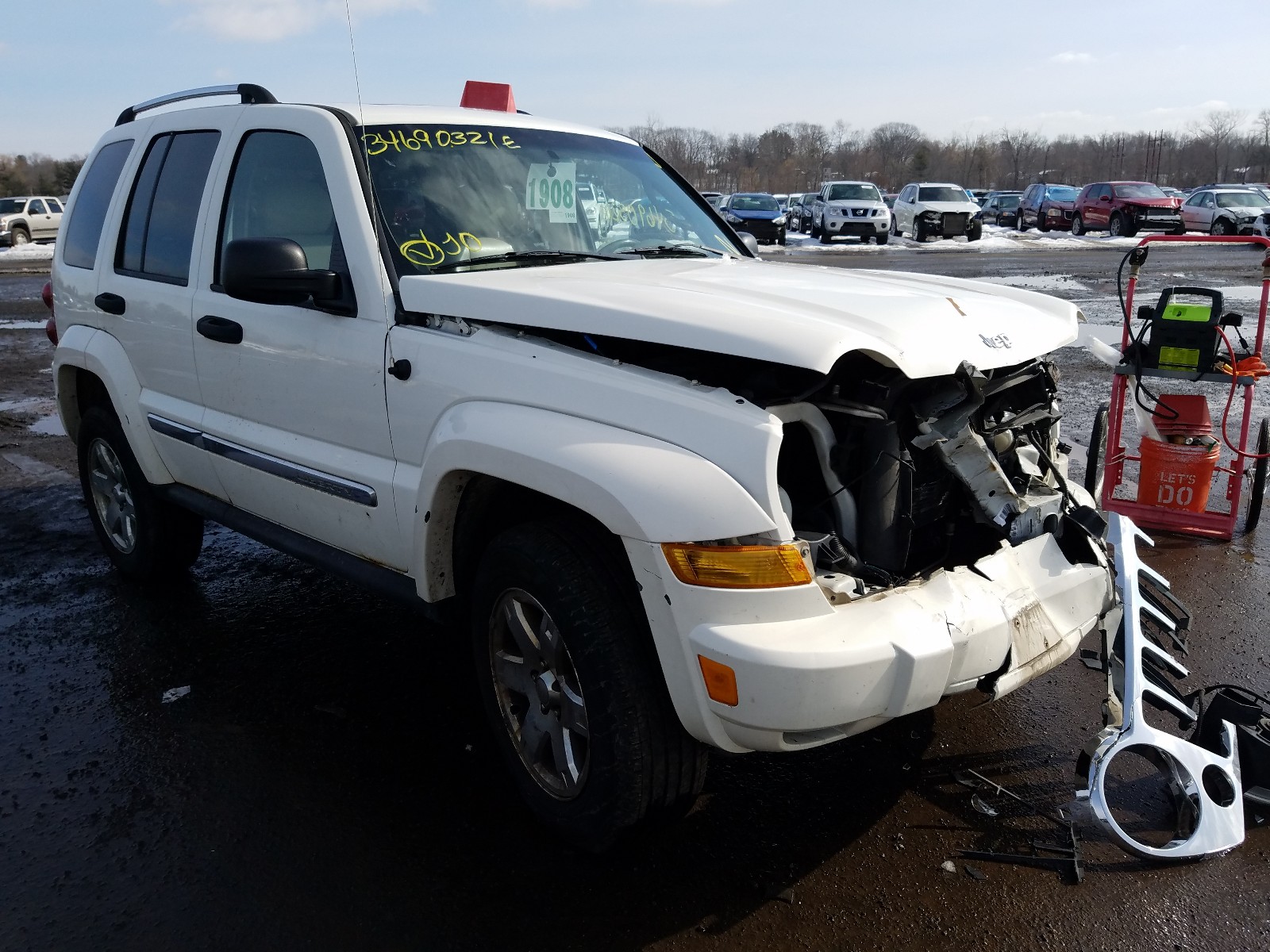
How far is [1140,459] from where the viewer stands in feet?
17.6

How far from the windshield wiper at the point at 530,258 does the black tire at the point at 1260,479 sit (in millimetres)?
3743

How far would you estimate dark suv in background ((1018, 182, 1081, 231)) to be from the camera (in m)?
A: 33.5

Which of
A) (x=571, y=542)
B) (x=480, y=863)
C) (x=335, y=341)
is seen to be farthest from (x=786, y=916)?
(x=335, y=341)

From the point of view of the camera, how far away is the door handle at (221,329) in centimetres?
360

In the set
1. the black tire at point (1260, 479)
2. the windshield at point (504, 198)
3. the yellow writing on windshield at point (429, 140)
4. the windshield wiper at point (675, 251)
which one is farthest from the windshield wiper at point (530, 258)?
the black tire at point (1260, 479)

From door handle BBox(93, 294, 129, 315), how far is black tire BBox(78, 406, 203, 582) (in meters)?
0.54

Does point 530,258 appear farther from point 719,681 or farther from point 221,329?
point 719,681

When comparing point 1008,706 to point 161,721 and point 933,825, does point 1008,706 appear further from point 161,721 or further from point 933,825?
point 161,721

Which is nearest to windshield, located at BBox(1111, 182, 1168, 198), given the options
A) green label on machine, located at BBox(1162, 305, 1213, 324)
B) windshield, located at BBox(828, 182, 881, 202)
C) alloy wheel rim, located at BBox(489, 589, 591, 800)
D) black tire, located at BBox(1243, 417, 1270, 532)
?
windshield, located at BBox(828, 182, 881, 202)

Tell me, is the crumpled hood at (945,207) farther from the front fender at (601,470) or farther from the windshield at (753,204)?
the front fender at (601,470)

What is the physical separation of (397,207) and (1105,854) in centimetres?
282

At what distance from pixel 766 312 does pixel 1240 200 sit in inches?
1229

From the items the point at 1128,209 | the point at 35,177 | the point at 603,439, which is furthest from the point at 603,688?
the point at 35,177

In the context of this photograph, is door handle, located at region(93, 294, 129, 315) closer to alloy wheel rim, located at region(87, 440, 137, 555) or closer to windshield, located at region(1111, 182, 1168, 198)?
alloy wheel rim, located at region(87, 440, 137, 555)
